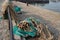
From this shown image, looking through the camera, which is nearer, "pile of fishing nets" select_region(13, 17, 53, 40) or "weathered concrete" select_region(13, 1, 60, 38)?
"pile of fishing nets" select_region(13, 17, 53, 40)

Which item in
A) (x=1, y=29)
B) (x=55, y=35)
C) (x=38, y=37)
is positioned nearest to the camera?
(x=38, y=37)

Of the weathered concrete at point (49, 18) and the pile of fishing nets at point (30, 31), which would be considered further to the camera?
the weathered concrete at point (49, 18)

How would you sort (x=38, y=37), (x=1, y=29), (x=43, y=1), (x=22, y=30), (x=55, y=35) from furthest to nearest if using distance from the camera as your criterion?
(x=43, y=1) → (x=1, y=29) → (x=55, y=35) → (x=38, y=37) → (x=22, y=30)

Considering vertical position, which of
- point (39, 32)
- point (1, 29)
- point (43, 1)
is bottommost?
point (43, 1)

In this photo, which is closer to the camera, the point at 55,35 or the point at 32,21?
the point at 32,21

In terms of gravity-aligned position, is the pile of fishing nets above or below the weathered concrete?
above

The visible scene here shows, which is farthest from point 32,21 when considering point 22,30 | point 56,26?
point 56,26

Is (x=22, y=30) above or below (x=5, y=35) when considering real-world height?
above

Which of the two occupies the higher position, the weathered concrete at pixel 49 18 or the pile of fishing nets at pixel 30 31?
the pile of fishing nets at pixel 30 31

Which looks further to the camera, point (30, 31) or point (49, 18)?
point (49, 18)

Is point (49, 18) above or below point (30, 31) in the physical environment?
below

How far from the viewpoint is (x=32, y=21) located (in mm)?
2844

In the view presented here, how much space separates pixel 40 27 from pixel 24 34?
303 millimetres

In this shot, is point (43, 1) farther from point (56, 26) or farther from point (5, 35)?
point (5, 35)
